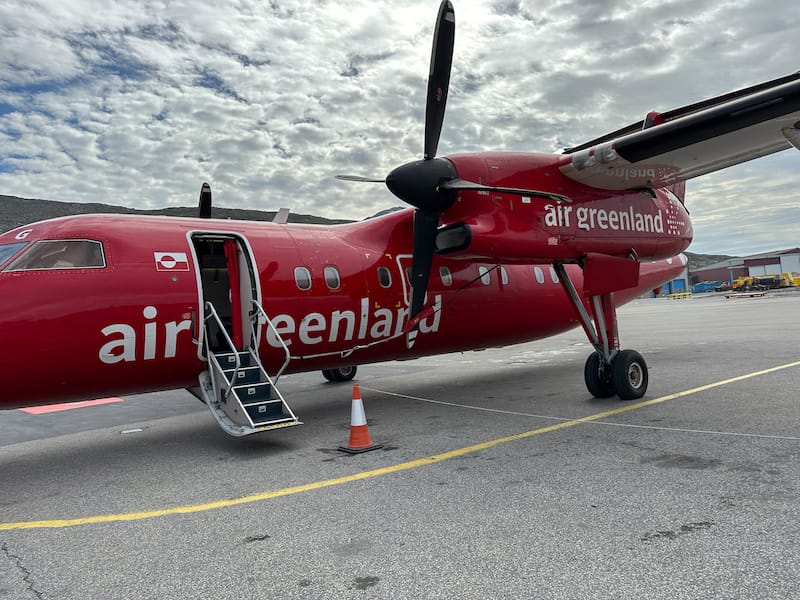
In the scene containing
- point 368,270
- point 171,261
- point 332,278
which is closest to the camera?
point 171,261

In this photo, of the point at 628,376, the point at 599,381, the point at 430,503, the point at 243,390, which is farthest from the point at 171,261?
the point at 628,376

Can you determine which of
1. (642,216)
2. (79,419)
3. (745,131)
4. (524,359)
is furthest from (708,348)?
(79,419)

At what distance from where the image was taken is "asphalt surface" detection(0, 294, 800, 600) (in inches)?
139

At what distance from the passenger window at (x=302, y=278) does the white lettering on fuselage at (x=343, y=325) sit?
409 mm

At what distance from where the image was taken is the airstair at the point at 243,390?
695 centimetres

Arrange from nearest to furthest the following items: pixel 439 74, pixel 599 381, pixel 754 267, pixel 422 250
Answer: pixel 439 74
pixel 422 250
pixel 599 381
pixel 754 267

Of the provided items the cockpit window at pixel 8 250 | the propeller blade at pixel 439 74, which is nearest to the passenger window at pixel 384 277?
the propeller blade at pixel 439 74

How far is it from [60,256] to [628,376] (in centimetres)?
820

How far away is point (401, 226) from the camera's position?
32.9 feet

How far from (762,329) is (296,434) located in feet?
59.2

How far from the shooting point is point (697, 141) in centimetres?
797

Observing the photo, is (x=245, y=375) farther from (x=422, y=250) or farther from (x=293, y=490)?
(x=422, y=250)

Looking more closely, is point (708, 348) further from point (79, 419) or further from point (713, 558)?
point (79, 419)

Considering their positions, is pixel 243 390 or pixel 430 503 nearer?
pixel 430 503
